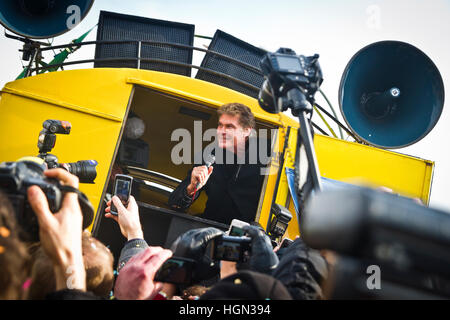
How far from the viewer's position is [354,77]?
3.71 m

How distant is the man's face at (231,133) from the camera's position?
11.1 ft

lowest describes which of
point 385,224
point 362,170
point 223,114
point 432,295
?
point 432,295

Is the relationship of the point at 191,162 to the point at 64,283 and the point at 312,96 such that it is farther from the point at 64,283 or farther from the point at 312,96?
the point at 64,283

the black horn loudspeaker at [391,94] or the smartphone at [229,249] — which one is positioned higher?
the black horn loudspeaker at [391,94]

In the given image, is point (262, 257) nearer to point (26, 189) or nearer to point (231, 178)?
point (26, 189)

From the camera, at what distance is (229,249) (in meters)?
1.15

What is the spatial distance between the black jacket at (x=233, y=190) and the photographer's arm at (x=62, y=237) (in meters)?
2.60

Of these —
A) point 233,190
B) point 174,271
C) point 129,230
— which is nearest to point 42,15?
point 233,190

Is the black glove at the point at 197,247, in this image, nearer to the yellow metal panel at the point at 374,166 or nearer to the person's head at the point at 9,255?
the person's head at the point at 9,255

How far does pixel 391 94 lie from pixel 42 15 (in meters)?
4.13

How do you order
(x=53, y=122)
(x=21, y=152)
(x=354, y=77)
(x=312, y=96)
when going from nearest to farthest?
(x=312, y=96), (x=53, y=122), (x=21, y=152), (x=354, y=77)

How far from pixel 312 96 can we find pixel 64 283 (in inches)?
42.9

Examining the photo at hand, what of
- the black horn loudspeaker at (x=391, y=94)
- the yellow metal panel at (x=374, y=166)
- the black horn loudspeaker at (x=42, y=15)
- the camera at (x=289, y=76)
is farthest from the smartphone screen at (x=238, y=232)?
the black horn loudspeaker at (x=42, y=15)
